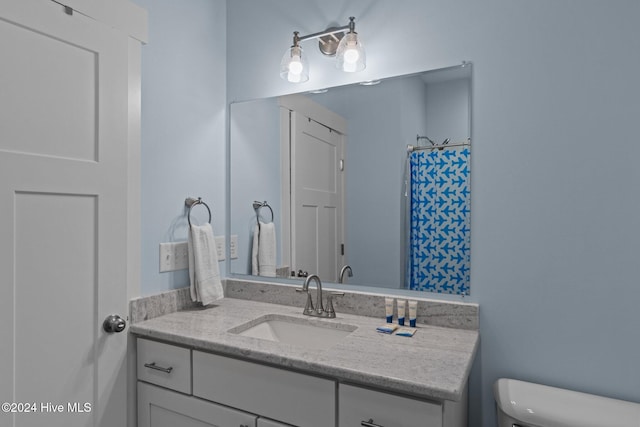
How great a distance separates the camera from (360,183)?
1659 mm

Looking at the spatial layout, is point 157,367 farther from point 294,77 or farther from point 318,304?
point 294,77

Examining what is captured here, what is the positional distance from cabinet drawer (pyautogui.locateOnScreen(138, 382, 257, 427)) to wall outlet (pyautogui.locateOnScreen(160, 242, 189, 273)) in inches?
19.2

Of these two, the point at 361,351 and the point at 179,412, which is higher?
the point at 361,351

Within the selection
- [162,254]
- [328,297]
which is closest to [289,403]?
[328,297]

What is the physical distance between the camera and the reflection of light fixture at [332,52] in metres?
1.61

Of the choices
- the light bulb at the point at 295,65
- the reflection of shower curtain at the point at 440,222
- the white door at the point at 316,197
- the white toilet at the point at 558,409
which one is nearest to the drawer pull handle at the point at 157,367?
the white door at the point at 316,197

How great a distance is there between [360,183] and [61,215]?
1.13 meters

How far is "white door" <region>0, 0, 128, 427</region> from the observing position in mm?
1180

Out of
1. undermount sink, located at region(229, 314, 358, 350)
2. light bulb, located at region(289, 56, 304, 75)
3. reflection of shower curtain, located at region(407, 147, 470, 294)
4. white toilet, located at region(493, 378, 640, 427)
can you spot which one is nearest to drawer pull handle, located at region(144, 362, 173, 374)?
undermount sink, located at region(229, 314, 358, 350)

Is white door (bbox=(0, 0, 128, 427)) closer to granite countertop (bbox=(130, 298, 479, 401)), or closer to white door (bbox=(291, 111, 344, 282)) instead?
granite countertop (bbox=(130, 298, 479, 401))

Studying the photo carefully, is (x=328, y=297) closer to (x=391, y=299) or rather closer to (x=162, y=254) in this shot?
(x=391, y=299)

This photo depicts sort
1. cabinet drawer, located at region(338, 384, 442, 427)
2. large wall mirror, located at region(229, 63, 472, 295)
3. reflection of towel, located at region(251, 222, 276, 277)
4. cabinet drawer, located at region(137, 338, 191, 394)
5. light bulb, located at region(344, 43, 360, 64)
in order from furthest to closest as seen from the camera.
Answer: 1. reflection of towel, located at region(251, 222, 276, 277)
2. light bulb, located at region(344, 43, 360, 64)
3. large wall mirror, located at region(229, 63, 472, 295)
4. cabinet drawer, located at region(137, 338, 191, 394)
5. cabinet drawer, located at region(338, 384, 442, 427)

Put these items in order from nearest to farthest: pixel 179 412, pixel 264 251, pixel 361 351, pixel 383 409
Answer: pixel 383 409 < pixel 361 351 < pixel 179 412 < pixel 264 251

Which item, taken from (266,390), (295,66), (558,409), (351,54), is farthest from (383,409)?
(295,66)
